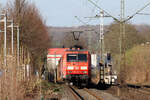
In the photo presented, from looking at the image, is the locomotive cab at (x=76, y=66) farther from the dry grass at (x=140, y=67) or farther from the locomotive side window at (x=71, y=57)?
the dry grass at (x=140, y=67)

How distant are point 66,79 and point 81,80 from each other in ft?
4.20

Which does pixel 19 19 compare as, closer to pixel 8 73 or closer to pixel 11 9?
pixel 11 9

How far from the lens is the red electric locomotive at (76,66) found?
2827 cm

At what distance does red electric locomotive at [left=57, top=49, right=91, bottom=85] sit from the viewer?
92.7 ft

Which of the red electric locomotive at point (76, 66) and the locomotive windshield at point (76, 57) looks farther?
the locomotive windshield at point (76, 57)

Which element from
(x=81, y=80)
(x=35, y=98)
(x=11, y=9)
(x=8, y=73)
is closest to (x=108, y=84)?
(x=81, y=80)

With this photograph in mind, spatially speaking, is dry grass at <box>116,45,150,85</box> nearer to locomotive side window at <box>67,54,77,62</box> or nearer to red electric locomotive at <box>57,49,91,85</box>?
red electric locomotive at <box>57,49,91,85</box>

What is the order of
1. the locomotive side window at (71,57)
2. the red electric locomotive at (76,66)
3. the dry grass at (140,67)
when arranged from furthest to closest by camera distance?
the dry grass at (140,67) < the locomotive side window at (71,57) < the red electric locomotive at (76,66)

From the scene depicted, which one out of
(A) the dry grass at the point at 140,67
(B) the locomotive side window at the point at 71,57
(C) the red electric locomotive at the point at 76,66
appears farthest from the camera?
(A) the dry grass at the point at 140,67

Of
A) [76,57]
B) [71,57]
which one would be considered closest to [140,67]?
[76,57]

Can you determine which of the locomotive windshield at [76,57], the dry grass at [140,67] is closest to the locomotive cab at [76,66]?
Result: the locomotive windshield at [76,57]

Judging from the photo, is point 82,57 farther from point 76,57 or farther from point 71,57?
point 71,57

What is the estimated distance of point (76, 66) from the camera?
28562 mm

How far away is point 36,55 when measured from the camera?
41562 mm
